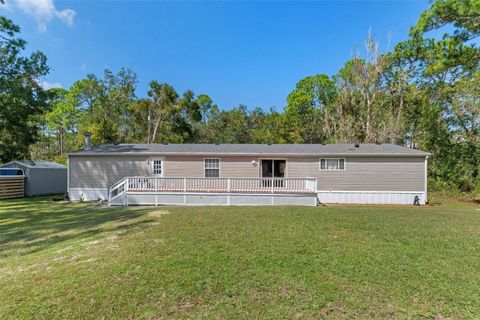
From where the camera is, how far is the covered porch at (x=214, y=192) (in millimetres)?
10859

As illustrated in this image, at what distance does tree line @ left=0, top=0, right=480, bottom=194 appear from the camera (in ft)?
38.5

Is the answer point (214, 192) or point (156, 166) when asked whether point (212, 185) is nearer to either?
point (214, 192)

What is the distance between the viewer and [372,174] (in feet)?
39.9

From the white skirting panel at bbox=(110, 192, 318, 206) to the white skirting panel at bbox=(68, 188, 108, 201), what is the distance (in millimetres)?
2351

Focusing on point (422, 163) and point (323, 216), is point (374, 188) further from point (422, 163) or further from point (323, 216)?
point (323, 216)

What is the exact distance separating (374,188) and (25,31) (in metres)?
20.6

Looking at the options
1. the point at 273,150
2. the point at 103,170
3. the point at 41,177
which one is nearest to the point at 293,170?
the point at 273,150

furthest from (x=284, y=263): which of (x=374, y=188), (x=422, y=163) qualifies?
(x=422, y=163)

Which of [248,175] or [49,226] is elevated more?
[248,175]

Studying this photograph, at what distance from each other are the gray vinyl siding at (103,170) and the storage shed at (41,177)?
421 cm

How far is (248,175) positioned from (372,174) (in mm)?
6594

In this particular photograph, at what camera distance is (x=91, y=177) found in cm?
1291

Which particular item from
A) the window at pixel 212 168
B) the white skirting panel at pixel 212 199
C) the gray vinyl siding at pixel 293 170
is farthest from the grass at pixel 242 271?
the window at pixel 212 168

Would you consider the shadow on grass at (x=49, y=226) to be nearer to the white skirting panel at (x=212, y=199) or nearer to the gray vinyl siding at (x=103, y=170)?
the white skirting panel at (x=212, y=199)
